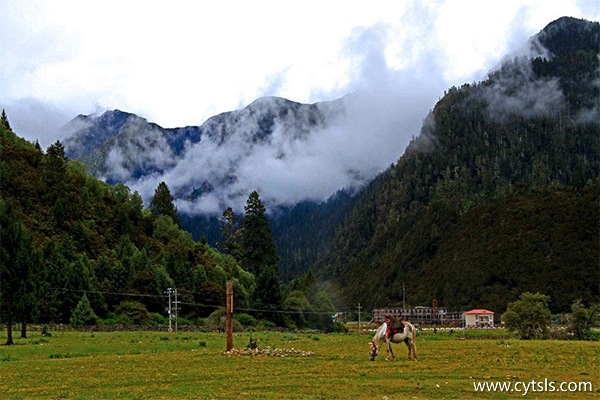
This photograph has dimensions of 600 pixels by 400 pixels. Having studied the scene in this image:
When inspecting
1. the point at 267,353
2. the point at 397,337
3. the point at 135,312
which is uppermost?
the point at 397,337

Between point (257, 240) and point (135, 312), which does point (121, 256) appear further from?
point (257, 240)

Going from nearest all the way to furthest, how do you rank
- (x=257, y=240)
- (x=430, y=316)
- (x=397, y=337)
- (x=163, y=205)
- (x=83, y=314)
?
(x=397, y=337)
(x=83, y=314)
(x=257, y=240)
(x=430, y=316)
(x=163, y=205)

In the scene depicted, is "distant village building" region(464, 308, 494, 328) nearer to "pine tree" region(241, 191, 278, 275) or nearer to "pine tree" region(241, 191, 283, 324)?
"pine tree" region(241, 191, 283, 324)

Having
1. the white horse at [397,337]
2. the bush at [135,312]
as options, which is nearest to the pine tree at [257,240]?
the bush at [135,312]

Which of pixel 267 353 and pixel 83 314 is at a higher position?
pixel 267 353

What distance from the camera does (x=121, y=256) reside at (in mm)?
133375

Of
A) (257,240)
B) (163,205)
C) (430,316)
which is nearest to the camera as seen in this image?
(257,240)

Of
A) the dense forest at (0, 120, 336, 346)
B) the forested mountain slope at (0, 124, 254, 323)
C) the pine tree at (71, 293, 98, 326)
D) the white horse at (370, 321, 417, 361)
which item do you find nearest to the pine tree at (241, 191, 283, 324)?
the dense forest at (0, 120, 336, 346)

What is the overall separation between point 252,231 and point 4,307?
9645 cm

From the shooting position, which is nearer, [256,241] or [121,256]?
[121,256]

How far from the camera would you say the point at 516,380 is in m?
22.8

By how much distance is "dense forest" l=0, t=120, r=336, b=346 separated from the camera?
4240 inches

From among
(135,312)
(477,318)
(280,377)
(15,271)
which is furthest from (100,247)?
(280,377)

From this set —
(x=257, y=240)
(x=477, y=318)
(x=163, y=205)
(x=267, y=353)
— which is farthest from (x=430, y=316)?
(x=267, y=353)
